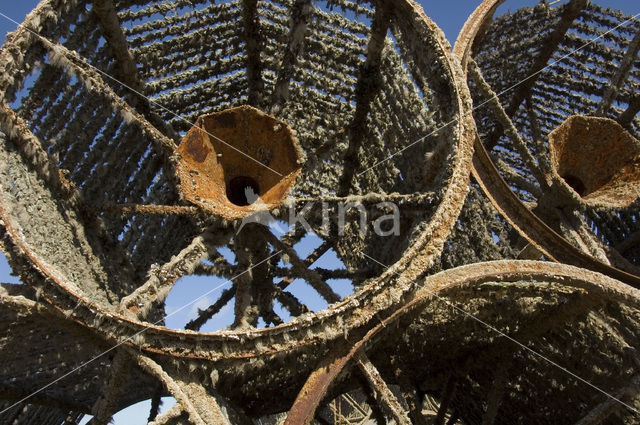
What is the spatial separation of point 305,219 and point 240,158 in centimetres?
83

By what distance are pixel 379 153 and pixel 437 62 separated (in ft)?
7.02

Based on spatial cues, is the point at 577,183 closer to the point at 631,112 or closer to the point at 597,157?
the point at 597,157

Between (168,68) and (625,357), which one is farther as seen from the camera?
(168,68)

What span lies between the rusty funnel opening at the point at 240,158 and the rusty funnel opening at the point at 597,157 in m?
3.08

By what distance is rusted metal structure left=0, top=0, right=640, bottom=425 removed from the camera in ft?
12.3

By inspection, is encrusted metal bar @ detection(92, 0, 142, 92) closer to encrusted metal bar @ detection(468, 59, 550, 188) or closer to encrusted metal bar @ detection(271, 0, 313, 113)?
encrusted metal bar @ detection(271, 0, 313, 113)

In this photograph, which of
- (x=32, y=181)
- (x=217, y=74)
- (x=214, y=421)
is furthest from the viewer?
(x=217, y=74)

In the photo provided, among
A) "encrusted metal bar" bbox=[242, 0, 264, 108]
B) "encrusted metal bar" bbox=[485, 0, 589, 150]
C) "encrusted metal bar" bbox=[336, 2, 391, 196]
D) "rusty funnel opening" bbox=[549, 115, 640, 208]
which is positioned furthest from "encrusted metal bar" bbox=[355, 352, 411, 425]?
"encrusted metal bar" bbox=[485, 0, 589, 150]

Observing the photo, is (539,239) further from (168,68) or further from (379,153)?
(168,68)

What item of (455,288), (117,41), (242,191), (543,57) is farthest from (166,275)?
(543,57)

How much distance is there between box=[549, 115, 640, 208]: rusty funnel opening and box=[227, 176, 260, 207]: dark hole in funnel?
3314mm

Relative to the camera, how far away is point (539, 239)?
4.97 metres

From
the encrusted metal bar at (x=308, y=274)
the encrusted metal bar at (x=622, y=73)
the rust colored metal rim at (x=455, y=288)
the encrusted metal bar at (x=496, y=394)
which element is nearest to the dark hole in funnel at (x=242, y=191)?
the encrusted metal bar at (x=308, y=274)

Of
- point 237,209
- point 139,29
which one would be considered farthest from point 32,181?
point 139,29
